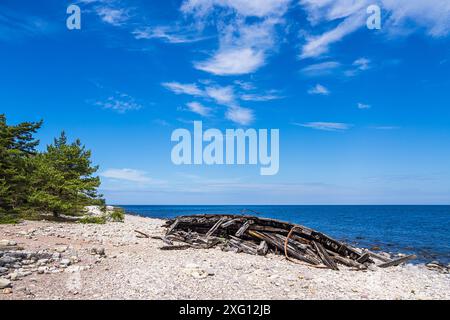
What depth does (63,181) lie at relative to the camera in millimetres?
24469

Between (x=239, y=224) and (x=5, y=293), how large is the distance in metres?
12.9

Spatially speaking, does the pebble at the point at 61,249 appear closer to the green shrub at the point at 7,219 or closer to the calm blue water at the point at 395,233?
the green shrub at the point at 7,219

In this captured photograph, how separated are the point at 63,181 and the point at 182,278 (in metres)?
18.3

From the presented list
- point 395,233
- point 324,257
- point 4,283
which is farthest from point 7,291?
point 395,233

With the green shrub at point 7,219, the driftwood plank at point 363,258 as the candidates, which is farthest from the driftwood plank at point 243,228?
the green shrub at point 7,219

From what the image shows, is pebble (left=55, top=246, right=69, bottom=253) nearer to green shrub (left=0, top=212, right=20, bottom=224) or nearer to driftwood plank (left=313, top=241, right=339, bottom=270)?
green shrub (left=0, top=212, right=20, bottom=224)

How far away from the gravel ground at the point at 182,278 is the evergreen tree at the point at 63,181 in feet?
26.4

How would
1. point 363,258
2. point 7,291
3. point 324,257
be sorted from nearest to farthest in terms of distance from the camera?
point 7,291
point 324,257
point 363,258

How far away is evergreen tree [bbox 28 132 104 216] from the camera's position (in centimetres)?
2342

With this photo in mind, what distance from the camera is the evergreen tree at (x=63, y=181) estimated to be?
23.4m

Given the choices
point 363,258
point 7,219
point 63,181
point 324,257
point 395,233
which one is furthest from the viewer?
point 395,233

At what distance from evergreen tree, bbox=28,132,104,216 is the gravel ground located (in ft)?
26.4

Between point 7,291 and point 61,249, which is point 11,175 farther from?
point 7,291

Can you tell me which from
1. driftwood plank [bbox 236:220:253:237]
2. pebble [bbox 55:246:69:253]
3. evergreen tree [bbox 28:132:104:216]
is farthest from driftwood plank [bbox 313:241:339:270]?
evergreen tree [bbox 28:132:104:216]
